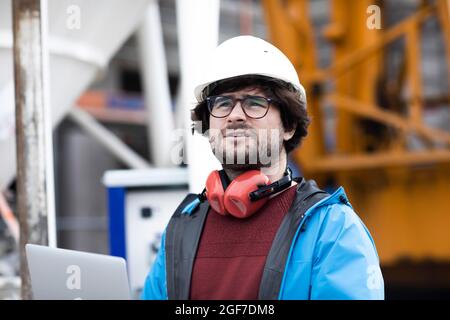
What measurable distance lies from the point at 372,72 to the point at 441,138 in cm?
119

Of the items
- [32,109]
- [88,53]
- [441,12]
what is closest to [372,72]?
[441,12]

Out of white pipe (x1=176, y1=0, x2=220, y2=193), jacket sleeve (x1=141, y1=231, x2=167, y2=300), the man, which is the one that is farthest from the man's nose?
white pipe (x1=176, y1=0, x2=220, y2=193)

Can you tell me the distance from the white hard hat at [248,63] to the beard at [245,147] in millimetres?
140

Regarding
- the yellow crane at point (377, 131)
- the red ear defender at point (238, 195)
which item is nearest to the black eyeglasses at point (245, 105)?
the red ear defender at point (238, 195)

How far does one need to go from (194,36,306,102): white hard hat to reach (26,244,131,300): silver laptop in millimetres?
531

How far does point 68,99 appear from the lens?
161 inches

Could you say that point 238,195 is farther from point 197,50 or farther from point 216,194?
point 197,50

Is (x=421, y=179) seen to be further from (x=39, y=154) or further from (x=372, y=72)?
(x=39, y=154)

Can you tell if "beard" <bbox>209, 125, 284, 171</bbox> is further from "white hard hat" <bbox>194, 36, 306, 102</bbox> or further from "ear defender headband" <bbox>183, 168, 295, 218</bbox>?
"white hard hat" <bbox>194, 36, 306, 102</bbox>

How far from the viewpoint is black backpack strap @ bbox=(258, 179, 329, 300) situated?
1.54 meters

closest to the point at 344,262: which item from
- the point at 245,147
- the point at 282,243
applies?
the point at 282,243

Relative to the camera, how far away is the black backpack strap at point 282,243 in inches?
60.8

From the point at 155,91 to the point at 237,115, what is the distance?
3.99m

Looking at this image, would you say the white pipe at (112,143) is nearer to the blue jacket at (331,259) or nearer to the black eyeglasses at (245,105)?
the black eyeglasses at (245,105)
